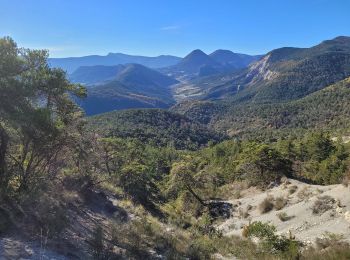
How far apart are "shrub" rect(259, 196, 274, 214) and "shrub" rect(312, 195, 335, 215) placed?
197 inches

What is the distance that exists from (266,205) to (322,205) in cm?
594

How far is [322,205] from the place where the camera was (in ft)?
64.5

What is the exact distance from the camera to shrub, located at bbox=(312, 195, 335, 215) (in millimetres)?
19328

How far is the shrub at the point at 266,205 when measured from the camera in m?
25.0

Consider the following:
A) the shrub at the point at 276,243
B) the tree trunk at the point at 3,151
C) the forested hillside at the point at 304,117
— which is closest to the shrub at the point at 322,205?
the shrub at the point at 276,243

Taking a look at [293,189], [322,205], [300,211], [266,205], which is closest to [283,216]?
[300,211]

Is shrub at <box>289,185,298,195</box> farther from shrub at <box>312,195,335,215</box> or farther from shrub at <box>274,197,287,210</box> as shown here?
shrub at <box>312,195,335,215</box>

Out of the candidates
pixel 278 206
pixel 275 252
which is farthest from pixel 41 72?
pixel 278 206

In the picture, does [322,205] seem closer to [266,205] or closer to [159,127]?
[266,205]

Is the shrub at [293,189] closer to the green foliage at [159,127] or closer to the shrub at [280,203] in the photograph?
the shrub at [280,203]

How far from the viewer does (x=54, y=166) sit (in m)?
17.7

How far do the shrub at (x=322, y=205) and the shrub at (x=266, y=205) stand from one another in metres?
4.99

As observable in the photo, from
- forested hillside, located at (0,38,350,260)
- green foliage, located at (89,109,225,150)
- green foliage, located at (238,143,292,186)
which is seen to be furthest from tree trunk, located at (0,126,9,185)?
green foliage, located at (89,109,225,150)

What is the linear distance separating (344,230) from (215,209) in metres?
14.8
